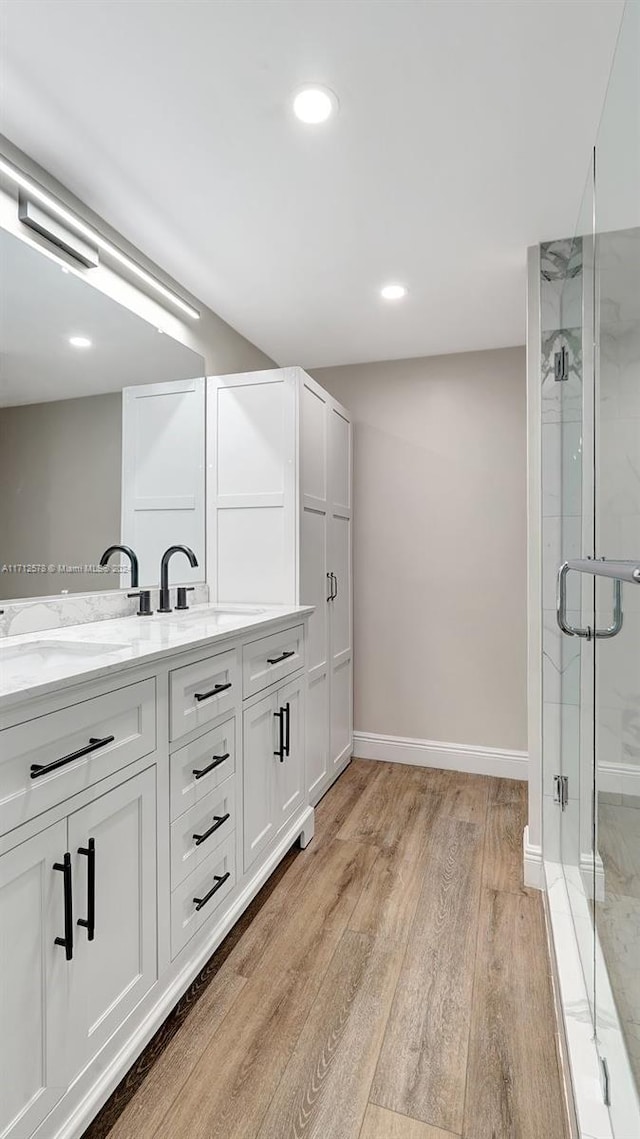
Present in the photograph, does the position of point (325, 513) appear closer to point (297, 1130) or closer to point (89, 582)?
point (89, 582)

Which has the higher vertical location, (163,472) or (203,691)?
(163,472)

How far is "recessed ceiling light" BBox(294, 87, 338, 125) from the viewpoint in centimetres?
144

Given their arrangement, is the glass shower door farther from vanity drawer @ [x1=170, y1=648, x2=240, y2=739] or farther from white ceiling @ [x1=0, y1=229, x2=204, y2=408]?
white ceiling @ [x1=0, y1=229, x2=204, y2=408]

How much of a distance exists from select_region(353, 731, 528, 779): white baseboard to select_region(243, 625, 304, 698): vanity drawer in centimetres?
129


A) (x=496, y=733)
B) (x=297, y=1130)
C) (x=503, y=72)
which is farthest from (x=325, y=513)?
(x=297, y=1130)

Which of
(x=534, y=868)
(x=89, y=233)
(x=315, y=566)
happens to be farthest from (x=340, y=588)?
(x=89, y=233)

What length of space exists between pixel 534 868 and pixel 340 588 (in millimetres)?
1615

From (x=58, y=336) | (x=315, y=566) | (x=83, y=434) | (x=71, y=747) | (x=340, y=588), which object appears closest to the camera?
(x=71, y=747)

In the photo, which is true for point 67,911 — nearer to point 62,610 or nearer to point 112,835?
point 112,835

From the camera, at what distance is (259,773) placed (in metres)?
1.95

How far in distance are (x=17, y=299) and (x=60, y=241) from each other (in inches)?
10.5

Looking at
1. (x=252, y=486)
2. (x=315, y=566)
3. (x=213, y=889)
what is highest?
(x=252, y=486)

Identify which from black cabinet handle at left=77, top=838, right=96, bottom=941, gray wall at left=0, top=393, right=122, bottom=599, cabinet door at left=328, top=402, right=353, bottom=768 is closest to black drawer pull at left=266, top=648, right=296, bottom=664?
gray wall at left=0, top=393, right=122, bottom=599

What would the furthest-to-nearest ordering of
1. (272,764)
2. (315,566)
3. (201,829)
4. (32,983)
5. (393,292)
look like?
(315,566) → (393,292) → (272,764) → (201,829) → (32,983)
